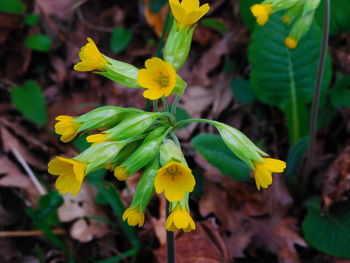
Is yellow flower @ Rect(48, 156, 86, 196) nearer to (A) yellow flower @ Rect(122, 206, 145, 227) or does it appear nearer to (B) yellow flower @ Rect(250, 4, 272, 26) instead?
(A) yellow flower @ Rect(122, 206, 145, 227)

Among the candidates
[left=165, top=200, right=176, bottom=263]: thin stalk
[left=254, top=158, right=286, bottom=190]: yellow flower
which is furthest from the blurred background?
[left=254, top=158, right=286, bottom=190]: yellow flower

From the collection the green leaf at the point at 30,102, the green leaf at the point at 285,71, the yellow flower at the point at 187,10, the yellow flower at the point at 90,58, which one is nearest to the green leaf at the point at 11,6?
the green leaf at the point at 30,102

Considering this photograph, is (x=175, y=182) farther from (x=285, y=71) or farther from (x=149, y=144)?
(x=285, y=71)

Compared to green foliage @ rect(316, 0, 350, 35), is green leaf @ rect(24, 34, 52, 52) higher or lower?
lower

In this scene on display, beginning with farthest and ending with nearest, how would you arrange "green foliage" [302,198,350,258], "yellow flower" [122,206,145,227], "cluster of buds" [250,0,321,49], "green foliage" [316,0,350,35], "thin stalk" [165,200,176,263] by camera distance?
"green foliage" [316,0,350,35] → "green foliage" [302,198,350,258] → "cluster of buds" [250,0,321,49] → "thin stalk" [165,200,176,263] → "yellow flower" [122,206,145,227]

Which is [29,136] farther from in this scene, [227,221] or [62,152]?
[227,221]

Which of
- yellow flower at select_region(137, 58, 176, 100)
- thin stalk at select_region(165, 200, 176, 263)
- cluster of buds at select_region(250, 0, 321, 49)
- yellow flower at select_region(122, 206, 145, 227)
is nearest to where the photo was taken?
yellow flower at select_region(137, 58, 176, 100)

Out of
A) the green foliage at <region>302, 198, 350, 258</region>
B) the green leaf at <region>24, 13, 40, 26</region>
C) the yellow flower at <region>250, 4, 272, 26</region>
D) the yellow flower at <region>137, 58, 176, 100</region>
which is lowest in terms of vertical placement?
the green foliage at <region>302, 198, 350, 258</region>

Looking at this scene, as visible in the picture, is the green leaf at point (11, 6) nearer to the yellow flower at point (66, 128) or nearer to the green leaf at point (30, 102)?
the green leaf at point (30, 102)

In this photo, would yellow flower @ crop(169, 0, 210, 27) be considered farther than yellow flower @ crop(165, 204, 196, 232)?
Yes
